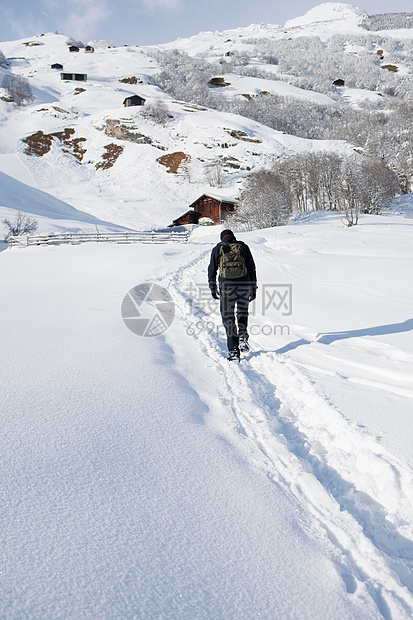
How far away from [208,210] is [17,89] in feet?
222

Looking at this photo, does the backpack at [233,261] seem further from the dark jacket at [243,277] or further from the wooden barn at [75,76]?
the wooden barn at [75,76]

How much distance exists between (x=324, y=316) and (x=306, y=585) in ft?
18.5

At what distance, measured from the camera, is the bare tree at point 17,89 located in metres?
83.6

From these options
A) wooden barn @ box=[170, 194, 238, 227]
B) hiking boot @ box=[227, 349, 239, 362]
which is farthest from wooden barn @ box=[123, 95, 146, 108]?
hiking boot @ box=[227, 349, 239, 362]

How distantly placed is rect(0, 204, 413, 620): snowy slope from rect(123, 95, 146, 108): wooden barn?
95.1 meters

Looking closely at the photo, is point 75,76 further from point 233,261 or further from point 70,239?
point 233,261

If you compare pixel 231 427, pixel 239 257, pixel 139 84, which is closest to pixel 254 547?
pixel 231 427

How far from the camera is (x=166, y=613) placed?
136cm

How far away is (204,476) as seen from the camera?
230 cm

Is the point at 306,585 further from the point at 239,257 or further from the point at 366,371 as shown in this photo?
the point at 239,257

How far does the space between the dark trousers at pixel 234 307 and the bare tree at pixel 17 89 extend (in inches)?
4045

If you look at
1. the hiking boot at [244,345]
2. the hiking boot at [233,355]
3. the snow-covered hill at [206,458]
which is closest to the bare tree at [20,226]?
the snow-covered hill at [206,458]

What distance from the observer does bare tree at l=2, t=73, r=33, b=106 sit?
83.6 metres
